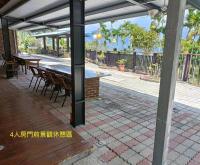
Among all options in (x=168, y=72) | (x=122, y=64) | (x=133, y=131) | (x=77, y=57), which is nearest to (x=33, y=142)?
(x=77, y=57)

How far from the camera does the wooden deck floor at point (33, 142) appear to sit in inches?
97.2

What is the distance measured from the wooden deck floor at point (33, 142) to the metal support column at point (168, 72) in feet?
4.15

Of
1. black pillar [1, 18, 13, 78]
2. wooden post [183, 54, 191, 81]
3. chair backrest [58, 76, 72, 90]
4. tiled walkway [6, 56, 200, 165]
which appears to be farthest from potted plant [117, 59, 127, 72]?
chair backrest [58, 76, 72, 90]

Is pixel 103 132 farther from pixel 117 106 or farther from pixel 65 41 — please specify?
pixel 65 41

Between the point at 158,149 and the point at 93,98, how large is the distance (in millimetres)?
3490

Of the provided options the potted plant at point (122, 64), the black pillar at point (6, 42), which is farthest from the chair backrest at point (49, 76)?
the potted plant at point (122, 64)

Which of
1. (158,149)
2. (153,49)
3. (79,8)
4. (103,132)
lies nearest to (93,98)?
(103,132)

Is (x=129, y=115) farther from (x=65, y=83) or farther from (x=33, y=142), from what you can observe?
(x=33, y=142)

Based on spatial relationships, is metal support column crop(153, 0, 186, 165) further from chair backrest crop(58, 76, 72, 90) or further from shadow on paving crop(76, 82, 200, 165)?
chair backrest crop(58, 76, 72, 90)

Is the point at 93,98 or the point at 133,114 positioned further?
the point at 93,98

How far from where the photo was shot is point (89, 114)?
404cm

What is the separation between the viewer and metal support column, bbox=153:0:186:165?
1497mm

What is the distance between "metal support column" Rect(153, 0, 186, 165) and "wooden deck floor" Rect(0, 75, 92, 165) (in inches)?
49.8

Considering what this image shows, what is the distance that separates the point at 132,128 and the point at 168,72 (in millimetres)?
2069
